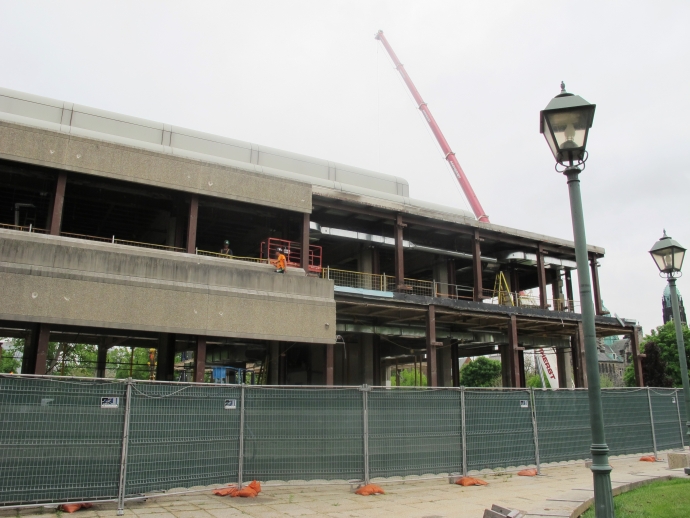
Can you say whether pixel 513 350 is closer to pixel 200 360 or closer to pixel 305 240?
pixel 305 240

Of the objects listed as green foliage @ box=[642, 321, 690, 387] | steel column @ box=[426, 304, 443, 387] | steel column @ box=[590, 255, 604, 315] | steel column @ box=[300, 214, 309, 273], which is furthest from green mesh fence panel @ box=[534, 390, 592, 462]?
green foliage @ box=[642, 321, 690, 387]

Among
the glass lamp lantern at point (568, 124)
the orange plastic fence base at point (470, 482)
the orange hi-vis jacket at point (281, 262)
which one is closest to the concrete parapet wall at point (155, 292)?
the orange hi-vis jacket at point (281, 262)

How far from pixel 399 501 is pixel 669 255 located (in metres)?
7.67

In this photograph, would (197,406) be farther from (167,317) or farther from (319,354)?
(319,354)

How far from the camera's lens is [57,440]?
8.82 metres

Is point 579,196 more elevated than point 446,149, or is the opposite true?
point 446,149

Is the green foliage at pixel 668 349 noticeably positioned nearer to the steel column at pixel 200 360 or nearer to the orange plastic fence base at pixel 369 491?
the steel column at pixel 200 360

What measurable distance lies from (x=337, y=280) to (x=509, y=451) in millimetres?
20538

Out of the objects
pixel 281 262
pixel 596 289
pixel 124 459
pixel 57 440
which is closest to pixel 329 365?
pixel 281 262

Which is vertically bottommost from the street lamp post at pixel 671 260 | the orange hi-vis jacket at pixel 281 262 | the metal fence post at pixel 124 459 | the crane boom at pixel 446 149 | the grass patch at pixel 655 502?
the grass patch at pixel 655 502

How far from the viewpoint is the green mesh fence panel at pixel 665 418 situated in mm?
17109

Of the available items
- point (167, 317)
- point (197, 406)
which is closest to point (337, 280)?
point (167, 317)

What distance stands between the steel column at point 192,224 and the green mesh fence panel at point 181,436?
10918mm

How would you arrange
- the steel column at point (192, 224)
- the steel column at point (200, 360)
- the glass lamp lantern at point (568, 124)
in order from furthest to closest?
the steel column at point (192, 224), the steel column at point (200, 360), the glass lamp lantern at point (568, 124)
